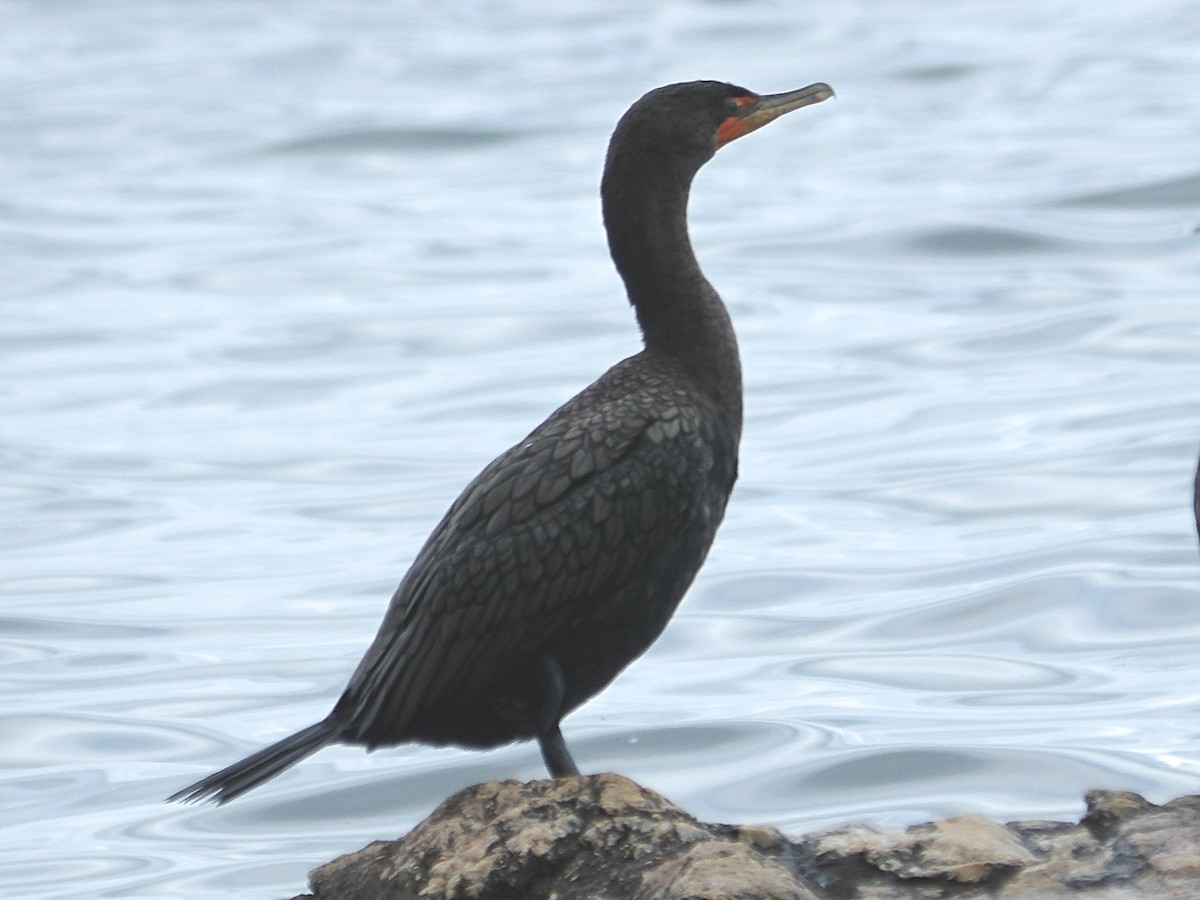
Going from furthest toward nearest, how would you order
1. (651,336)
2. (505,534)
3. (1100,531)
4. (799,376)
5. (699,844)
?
(799,376), (1100,531), (651,336), (505,534), (699,844)

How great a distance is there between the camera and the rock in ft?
14.0

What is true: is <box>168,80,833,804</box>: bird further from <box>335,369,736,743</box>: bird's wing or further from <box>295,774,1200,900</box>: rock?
<box>295,774,1200,900</box>: rock

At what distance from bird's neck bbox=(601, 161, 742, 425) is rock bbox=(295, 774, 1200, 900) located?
3.75ft

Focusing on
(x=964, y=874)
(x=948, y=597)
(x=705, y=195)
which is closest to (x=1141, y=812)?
(x=964, y=874)

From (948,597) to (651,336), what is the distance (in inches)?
203

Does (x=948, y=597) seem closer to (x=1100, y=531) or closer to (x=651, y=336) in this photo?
(x=1100, y=531)

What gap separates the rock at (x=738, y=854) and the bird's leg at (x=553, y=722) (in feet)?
0.89

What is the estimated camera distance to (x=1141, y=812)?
4.58 metres

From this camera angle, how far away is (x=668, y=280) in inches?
214

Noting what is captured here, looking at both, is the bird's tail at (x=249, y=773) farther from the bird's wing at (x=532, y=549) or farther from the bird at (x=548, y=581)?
the bird's wing at (x=532, y=549)

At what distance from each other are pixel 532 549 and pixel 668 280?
2.60 ft

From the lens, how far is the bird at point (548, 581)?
4.95m

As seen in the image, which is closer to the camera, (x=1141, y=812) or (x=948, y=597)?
(x=1141, y=812)

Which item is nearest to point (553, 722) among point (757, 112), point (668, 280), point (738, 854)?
point (738, 854)
